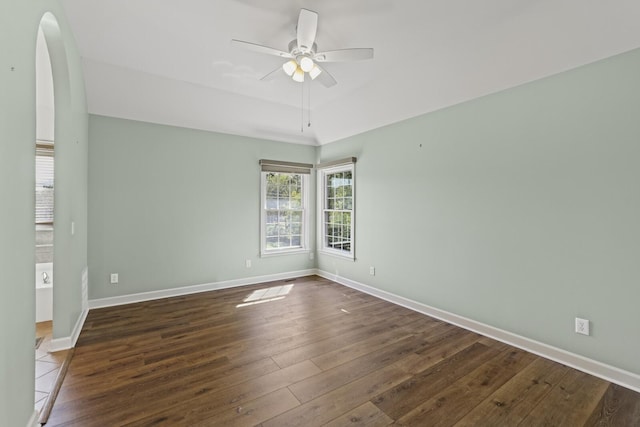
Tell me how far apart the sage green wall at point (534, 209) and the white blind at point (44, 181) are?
455cm

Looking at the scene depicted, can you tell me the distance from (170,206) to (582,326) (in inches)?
191

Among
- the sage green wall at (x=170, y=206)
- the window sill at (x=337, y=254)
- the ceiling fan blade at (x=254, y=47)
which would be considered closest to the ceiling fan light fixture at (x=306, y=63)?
the ceiling fan blade at (x=254, y=47)

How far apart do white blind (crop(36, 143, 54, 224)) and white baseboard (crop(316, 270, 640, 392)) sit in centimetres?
472

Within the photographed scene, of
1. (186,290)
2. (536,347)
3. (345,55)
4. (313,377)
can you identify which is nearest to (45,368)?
(186,290)

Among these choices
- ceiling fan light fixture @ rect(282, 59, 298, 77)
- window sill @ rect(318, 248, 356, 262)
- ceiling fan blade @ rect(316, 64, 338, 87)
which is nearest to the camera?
ceiling fan light fixture @ rect(282, 59, 298, 77)

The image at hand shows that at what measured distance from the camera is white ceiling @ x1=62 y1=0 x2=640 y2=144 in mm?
2240

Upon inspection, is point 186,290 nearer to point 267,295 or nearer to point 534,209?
point 267,295

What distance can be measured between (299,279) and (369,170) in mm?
2303

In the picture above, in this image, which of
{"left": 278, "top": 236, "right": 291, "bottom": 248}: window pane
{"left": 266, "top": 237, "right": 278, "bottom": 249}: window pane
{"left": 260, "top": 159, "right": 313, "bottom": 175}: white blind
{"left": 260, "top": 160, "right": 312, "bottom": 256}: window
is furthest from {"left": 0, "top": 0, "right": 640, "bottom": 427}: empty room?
{"left": 278, "top": 236, "right": 291, "bottom": 248}: window pane

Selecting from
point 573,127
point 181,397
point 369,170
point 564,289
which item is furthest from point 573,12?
point 181,397

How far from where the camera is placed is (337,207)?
5219 millimetres

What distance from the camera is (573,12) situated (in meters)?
2.12

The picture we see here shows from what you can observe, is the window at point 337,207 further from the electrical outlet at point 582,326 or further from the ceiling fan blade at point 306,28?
the electrical outlet at point 582,326

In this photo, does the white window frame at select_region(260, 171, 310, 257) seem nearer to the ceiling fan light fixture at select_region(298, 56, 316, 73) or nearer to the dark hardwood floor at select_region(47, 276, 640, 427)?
the dark hardwood floor at select_region(47, 276, 640, 427)
